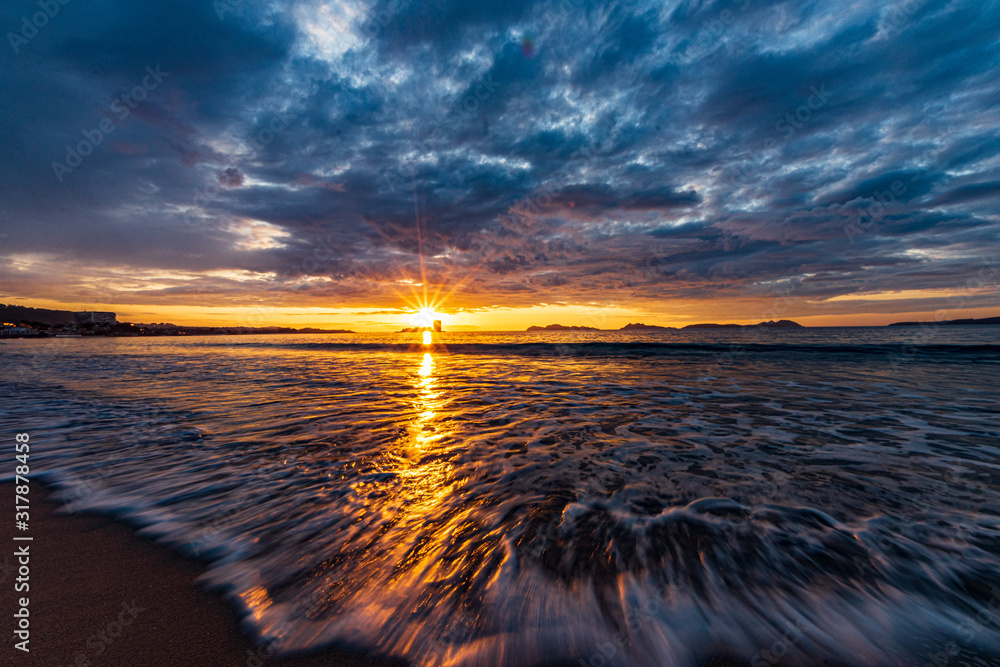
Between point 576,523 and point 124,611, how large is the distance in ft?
12.3

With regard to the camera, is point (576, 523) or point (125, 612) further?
point (576, 523)

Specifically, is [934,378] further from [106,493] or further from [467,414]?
[106,493]

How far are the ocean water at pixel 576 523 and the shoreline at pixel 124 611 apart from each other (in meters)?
0.14

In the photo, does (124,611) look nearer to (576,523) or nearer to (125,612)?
(125,612)

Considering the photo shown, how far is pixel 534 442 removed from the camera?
21.7 feet

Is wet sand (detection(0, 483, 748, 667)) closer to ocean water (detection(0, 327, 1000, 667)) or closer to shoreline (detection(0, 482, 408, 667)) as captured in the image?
shoreline (detection(0, 482, 408, 667))

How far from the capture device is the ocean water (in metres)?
2.47

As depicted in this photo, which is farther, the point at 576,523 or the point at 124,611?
the point at 576,523

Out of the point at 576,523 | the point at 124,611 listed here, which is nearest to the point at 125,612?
the point at 124,611

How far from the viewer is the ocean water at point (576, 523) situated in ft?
Answer: 8.09

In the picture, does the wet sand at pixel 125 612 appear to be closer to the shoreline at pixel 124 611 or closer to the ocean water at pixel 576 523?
the shoreline at pixel 124 611

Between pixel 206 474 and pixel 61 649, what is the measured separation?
3371 mm

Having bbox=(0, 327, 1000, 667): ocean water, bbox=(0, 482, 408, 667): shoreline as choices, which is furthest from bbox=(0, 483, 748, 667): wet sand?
bbox=(0, 327, 1000, 667): ocean water

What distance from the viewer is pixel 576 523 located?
3.84 metres
